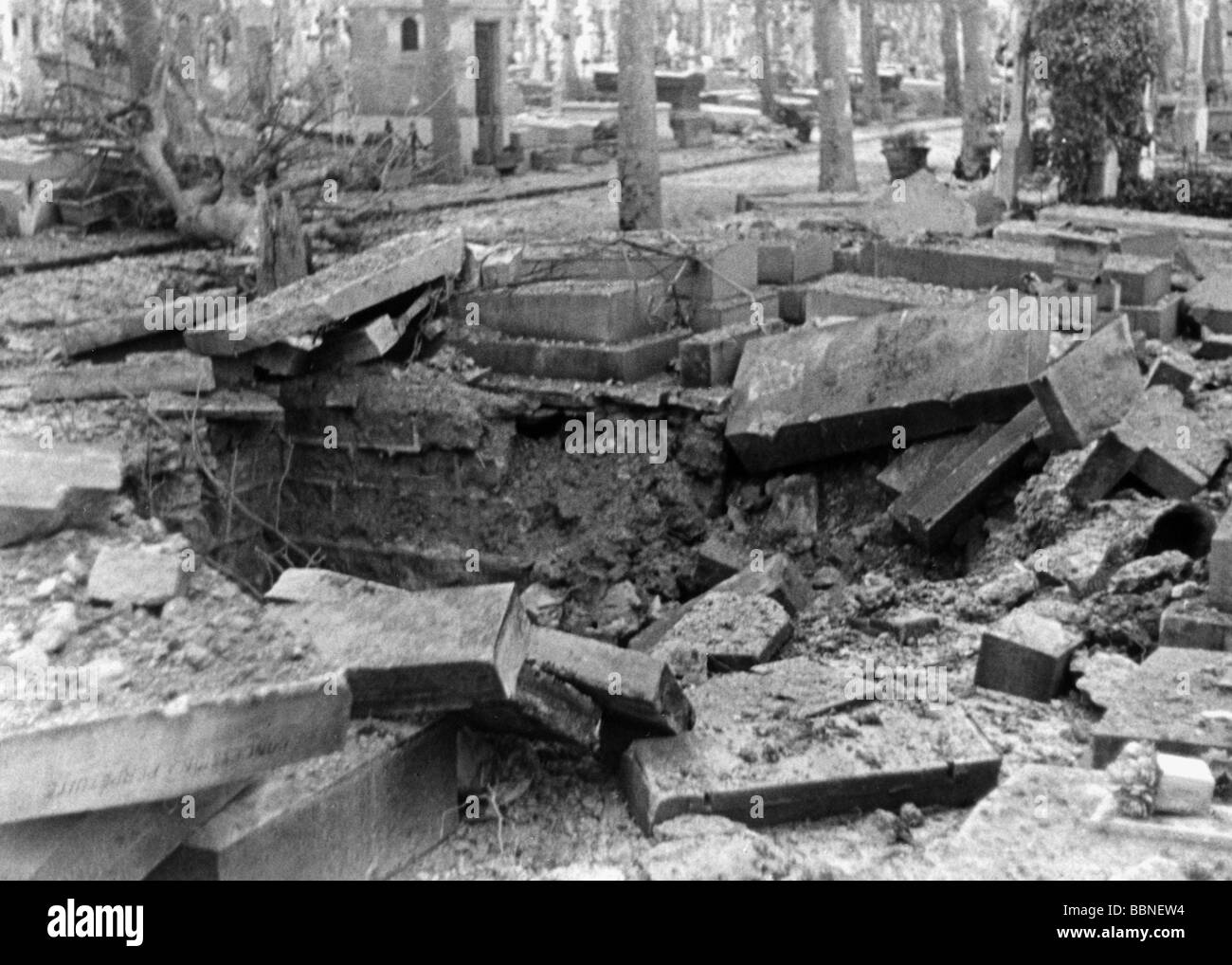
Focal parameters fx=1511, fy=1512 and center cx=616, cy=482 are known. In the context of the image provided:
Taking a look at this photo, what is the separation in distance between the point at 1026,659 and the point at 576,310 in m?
5.12

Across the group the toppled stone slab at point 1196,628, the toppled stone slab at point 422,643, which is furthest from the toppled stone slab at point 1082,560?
the toppled stone slab at point 422,643

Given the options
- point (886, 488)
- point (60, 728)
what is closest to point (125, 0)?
point (886, 488)

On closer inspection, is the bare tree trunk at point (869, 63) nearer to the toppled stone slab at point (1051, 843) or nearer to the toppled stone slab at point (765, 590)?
the toppled stone slab at point (765, 590)

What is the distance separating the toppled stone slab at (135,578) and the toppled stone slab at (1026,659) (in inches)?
127

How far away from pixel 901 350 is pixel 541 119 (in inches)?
745

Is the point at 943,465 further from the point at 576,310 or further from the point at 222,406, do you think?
the point at 222,406

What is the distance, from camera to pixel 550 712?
513 centimetres

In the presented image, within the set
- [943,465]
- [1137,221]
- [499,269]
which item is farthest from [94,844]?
[1137,221]

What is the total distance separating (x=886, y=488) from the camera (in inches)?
361

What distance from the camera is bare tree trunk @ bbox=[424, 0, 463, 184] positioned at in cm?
2080

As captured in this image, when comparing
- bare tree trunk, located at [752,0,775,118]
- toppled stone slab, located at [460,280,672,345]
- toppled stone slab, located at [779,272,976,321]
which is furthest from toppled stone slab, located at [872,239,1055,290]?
bare tree trunk, located at [752,0,775,118]

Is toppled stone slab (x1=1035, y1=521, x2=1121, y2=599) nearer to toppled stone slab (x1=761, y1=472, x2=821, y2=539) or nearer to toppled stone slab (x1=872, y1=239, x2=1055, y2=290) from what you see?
toppled stone slab (x1=761, y1=472, x2=821, y2=539)

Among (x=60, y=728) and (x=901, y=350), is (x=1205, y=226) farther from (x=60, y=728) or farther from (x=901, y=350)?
(x=60, y=728)
